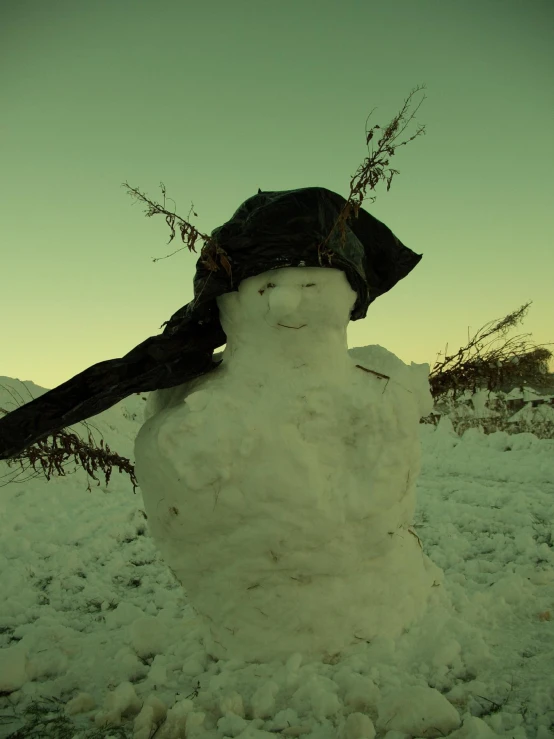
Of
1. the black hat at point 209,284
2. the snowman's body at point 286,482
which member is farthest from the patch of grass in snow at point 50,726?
the black hat at point 209,284

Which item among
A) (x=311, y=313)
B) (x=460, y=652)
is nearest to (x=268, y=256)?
(x=311, y=313)

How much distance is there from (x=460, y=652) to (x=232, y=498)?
1.24 metres

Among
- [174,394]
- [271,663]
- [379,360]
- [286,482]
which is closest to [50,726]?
[271,663]

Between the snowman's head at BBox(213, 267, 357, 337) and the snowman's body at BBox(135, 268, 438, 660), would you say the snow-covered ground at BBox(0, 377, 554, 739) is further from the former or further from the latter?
the snowman's head at BBox(213, 267, 357, 337)

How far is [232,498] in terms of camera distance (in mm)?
2143

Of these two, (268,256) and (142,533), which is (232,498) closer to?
(268,256)

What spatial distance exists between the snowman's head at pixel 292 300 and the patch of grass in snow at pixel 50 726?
1707mm

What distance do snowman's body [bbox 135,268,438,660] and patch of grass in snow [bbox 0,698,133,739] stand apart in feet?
1.96

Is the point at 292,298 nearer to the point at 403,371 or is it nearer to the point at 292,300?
the point at 292,300

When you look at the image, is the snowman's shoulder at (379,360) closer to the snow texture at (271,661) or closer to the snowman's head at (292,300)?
the snow texture at (271,661)

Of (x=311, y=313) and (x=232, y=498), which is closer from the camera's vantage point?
(x=232, y=498)

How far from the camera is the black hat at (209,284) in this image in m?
2.23

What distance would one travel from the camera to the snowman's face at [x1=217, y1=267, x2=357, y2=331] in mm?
2225

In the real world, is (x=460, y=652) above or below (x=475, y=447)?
below
